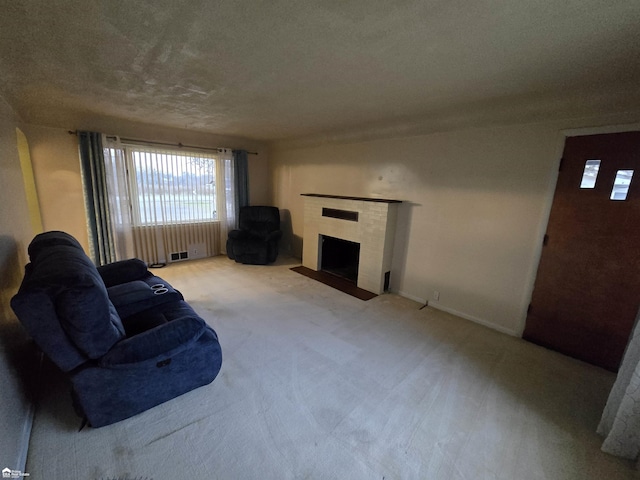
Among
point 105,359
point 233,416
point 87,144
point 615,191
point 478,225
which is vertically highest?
point 87,144

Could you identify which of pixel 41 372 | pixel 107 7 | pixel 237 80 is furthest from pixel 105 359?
pixel 237 80

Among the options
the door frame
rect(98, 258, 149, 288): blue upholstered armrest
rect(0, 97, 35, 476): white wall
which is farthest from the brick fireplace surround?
rect(0, 97, 35, 476): white wall

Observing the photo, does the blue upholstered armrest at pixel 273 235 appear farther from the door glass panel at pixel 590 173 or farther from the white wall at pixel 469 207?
the door glass panel at pixel 590 173

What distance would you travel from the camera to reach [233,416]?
5.45ft

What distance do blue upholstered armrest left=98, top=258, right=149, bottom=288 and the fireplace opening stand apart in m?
2.62

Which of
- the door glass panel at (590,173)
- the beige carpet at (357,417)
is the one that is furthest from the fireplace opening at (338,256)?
the door glass panel at (590,173)

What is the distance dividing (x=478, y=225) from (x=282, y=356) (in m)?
A: 2.45

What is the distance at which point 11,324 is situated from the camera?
1.69 meters

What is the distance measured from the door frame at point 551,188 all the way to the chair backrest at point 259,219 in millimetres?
3946

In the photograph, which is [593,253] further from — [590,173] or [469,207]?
[469,207]

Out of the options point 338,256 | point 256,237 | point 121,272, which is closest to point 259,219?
point 256,237

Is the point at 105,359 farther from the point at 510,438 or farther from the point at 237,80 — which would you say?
the point at 510,438

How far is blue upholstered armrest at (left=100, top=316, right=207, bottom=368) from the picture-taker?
4.91ft

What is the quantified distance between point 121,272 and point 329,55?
2.68 meters
